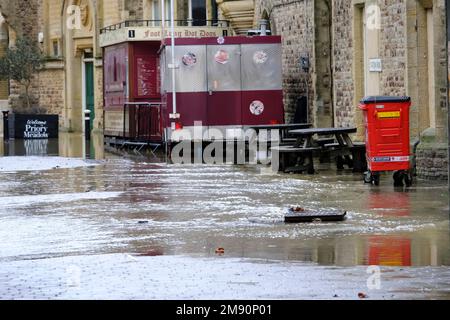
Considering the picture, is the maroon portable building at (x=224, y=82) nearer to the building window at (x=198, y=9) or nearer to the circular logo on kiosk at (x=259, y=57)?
the circular logo on kiosk at (x=259, y=57)

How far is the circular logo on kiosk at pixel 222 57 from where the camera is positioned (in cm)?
3045

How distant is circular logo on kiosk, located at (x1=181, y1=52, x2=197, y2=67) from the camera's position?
30.4 metres

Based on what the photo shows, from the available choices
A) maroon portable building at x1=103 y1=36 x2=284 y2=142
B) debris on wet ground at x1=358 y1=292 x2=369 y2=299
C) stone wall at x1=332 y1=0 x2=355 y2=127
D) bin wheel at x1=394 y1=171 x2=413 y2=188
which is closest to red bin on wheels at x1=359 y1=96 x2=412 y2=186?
bin wheel at x1=394 y1=171 x2=413 y2=188

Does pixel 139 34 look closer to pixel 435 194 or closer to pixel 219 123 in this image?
pixel 219 123

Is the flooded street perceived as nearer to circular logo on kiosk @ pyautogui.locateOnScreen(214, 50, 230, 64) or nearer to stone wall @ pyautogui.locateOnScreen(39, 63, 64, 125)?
circular logo on kiosk @ pyautogui.locateOnScreen(214, 50, 230, 64)

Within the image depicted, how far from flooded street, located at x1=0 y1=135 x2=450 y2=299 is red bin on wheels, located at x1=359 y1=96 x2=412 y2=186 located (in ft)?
1.08

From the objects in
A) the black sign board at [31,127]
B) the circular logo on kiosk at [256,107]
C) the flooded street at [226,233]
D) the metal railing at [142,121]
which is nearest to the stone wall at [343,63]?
the circular logo on kiosk at [256,107]

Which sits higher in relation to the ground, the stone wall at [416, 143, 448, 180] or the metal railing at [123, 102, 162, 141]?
the metal railing at [123, 102, 162, 141]

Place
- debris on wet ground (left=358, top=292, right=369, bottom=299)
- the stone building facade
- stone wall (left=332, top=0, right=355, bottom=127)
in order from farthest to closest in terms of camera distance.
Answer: stone wall (left=332, top=0, right=355, bottom=127), the stone building facade, debris on wet ground (left=358, top=292, right=369, bottom=299)

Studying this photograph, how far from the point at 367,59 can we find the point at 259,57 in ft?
13.9

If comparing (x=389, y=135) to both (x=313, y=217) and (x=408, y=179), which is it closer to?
(x=408, y=179)

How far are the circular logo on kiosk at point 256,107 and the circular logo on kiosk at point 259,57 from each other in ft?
2.96

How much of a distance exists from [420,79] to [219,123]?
8.65m
